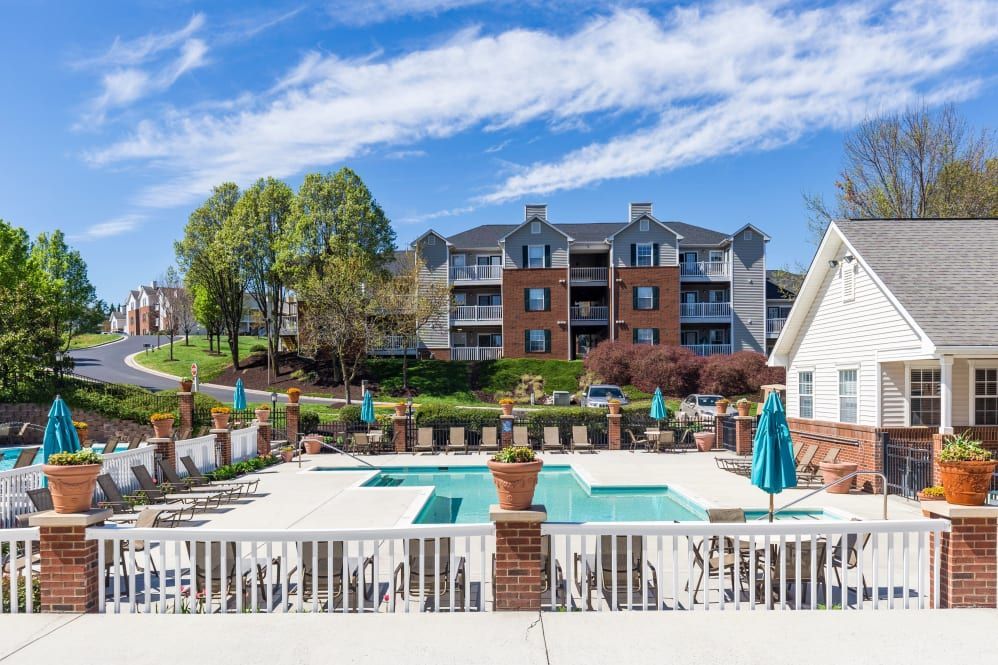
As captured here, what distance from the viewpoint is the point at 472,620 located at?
650 cm

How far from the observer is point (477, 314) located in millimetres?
47312

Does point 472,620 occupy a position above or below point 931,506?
below

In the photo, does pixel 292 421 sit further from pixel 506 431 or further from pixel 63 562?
pixel 63 562

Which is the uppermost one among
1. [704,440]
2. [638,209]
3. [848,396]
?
[638,209]

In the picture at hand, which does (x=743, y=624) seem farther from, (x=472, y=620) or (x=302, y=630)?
(x=302, y=630)

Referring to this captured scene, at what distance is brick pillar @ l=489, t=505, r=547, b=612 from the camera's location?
6.62 m

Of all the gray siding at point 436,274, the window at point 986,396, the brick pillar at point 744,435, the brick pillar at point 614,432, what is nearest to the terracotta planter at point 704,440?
the brick pillar at point 744,435

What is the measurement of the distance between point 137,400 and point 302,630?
29.8 meters

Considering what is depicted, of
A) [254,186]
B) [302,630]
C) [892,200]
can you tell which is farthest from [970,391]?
[254,186]

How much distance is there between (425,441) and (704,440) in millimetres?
10166

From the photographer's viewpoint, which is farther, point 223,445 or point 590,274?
point 590,274

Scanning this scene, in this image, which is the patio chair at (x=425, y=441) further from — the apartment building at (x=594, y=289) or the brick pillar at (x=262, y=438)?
the apartment building at (x=594, y=289)

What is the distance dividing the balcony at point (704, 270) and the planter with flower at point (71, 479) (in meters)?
43.9

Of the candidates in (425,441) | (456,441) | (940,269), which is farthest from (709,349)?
(940,269)
